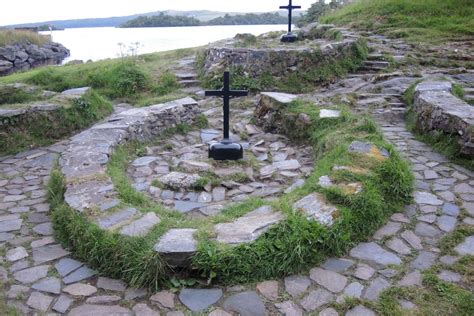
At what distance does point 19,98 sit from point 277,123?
438 cm

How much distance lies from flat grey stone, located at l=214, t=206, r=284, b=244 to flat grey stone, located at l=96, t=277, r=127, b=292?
2.43ft

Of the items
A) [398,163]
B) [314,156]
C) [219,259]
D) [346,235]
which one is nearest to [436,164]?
[398,163]

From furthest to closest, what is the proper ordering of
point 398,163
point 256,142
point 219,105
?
point 219,105 < point 256,142 < point 398,163

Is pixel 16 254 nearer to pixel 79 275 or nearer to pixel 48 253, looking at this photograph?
pixel 48 253

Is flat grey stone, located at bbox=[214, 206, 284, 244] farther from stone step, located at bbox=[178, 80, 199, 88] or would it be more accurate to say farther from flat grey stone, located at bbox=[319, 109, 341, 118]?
stone step, located at bbox=[178, 80, 199, 88]

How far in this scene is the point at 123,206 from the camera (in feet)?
11.2

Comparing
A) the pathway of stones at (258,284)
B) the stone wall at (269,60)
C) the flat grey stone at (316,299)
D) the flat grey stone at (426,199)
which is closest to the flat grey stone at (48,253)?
the pathway of stones at (258,284)

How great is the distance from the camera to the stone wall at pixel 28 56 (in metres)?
21.3

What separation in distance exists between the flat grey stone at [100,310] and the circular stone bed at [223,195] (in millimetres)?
232

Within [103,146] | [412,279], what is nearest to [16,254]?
[103,146]

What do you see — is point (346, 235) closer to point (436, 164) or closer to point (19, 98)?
point (436, 164)

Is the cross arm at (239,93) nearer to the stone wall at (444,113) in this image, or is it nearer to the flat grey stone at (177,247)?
the flat grey stone at (177,247)

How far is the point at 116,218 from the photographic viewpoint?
3246 millimetres

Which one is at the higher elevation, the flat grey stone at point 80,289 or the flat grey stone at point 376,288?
the flat grey stone at point 376,288
